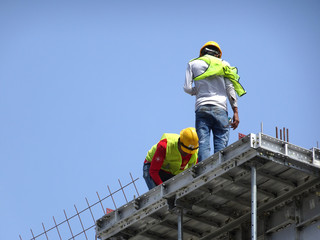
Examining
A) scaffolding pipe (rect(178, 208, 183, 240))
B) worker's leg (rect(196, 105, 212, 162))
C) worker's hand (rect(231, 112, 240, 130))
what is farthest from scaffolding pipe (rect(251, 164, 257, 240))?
worker's hand (rect(231, 112, 240, 130))

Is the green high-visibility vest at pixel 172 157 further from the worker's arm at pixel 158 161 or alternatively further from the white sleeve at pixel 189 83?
the white sleeve at pixel 189 83

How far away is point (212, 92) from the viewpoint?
71.7 ft

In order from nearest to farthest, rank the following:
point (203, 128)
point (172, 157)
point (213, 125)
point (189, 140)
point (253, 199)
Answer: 1. point (253, 199)
2. point (189, 140)
3. point (203, 128)
4. point (213, 125)
5. point (172, 157)

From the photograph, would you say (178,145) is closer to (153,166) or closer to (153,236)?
(153,166)

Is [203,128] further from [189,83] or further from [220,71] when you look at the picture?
[220,71]

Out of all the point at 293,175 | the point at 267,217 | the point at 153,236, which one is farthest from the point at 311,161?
the point at 153,236

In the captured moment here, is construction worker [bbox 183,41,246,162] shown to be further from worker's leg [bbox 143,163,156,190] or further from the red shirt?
worker's leg [bbox 143,163,156,190]

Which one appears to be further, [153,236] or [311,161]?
[153,236]

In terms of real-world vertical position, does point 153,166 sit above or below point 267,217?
above

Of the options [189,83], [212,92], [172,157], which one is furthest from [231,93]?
Answer: [172,157]

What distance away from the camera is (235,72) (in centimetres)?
2253

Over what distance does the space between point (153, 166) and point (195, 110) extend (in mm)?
1589

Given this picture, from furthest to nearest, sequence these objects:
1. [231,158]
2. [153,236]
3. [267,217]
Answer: [153,236], [267,217], [231,158]

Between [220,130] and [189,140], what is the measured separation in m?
0.80
